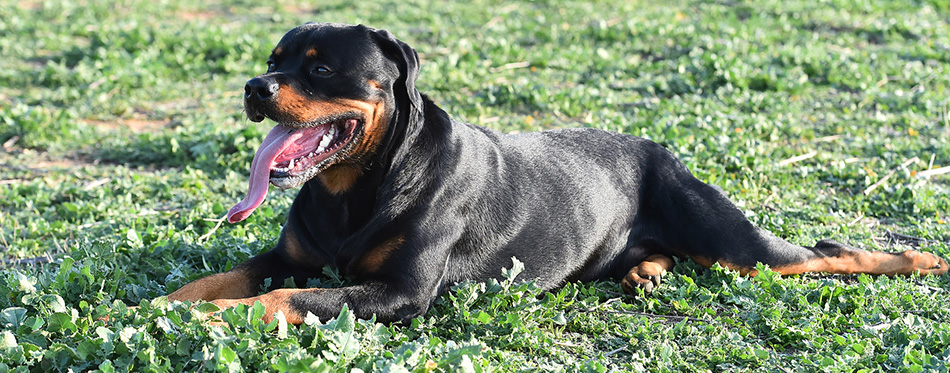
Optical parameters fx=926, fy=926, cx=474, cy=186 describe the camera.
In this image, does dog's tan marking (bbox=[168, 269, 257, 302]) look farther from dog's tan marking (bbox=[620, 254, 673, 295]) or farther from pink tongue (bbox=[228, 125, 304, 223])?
dog's tan marking (bbox=[620, 254, 673, 295])

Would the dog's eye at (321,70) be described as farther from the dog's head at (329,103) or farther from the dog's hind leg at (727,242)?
the dog's hind leg at (727,242)

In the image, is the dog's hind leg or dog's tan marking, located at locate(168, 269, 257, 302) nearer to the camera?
dog's tan marking, located at locate(168, 269, 257, 302)

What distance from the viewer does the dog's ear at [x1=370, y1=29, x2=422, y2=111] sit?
4.34 m

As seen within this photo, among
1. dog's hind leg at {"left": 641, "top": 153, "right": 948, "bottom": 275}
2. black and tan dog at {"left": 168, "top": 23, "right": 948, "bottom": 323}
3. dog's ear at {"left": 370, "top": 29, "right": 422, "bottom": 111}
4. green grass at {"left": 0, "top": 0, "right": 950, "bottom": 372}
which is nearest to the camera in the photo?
green grass at {"left": 0, "top": 0, "right": 950, "bottom": 372}

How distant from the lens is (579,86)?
9.60m

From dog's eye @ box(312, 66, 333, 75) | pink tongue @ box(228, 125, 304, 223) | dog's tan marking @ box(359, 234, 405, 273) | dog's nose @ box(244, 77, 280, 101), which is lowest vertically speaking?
dog's tan marking @ box(359, 234, 405, 273)

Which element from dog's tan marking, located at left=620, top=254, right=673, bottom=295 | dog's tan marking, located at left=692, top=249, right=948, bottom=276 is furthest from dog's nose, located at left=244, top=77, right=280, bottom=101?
dog's tan marking, located at left=692, top=249, right=948, bottom=276

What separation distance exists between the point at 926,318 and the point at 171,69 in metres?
8.08

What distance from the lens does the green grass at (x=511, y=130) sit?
12.9 feet

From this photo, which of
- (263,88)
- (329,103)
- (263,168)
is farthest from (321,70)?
(263,168)

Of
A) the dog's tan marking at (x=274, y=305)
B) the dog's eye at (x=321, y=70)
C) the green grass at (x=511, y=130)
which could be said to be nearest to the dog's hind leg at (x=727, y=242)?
the green grass at (x=511, y=130)

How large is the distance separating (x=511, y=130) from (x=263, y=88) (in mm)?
4198

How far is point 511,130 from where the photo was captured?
26.7 ft

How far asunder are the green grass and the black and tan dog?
A: 0.54 feet
